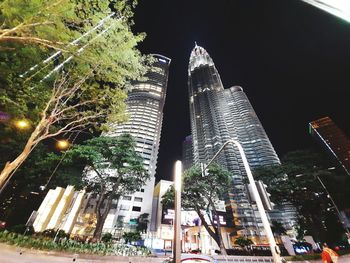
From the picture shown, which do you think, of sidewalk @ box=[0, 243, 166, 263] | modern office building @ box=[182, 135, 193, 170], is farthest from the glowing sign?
modern office building @ box=[182, 135, 193, 170]

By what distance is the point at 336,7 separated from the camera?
6.68 feet

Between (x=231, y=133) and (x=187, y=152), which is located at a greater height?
(x=187, y=152)

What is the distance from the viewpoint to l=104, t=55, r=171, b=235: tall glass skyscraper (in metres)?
57.8

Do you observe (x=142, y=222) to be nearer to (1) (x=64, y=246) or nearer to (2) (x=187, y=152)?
(1) (x=64, y=246)

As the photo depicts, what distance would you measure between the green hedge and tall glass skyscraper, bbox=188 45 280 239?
6482 cm

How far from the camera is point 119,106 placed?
424 inches

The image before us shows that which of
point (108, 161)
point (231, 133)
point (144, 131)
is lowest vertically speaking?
point (108, 161)

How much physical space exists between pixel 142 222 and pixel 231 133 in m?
68.9

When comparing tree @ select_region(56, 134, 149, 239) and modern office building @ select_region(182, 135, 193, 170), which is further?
modern office building @ select_region(182, 135, 193, 170)

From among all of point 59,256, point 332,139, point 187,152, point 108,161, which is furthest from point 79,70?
point 187,152

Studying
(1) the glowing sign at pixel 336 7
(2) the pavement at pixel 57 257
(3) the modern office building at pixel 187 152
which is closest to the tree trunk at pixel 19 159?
(2) the pavement at pixel 57 257

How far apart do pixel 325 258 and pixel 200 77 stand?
137124 mm

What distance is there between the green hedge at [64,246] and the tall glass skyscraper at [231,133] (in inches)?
2552

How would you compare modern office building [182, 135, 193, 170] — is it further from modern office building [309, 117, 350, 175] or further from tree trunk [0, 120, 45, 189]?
tree trunk [0, 120, 45, 189]
